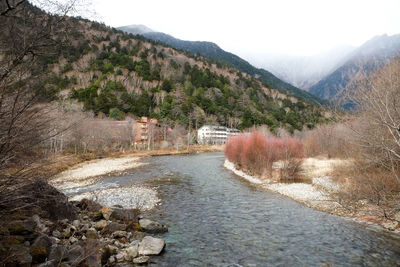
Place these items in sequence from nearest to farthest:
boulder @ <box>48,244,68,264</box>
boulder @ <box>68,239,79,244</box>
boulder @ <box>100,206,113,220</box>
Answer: boulder @ <box>48,244,68,264</box>
boulder @ <box>68,239,79,244</box>
boulder @ <box>100,206,113,220</box>

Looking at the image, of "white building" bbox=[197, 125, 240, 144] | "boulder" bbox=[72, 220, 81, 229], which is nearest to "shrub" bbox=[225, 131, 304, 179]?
"boulder" bbox=[72, 220, 81, 229]

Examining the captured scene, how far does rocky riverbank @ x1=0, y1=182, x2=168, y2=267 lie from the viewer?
5078 millimetres

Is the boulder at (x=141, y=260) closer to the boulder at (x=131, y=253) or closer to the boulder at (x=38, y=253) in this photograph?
the boulder at (x=131, y=253)

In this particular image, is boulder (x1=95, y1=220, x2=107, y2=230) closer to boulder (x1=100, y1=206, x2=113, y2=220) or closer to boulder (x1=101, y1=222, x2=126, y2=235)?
boulder (x1=101, y1=222, x2=126, y2=235)

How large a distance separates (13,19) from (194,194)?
13.4 metres

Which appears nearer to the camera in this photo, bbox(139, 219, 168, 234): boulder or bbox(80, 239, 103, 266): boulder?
bbox(80, 239, 103, 266): boulder

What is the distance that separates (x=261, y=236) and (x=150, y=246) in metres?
4.40

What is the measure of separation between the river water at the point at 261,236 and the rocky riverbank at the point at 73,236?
0.87 metres

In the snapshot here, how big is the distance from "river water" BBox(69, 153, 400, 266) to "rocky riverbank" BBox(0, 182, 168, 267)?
34.2 inches

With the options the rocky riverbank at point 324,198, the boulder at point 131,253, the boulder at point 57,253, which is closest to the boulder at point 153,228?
the boulder at point 131,253

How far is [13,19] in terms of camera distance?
371cm

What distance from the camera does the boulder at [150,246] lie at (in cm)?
697

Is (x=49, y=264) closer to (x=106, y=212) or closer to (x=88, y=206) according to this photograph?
(x=106, y=212)

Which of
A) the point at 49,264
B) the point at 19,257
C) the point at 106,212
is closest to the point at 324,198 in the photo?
the point at 106,212
